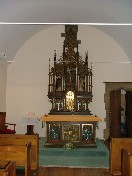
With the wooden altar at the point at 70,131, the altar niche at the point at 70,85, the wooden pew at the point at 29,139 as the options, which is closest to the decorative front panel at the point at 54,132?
the wooden altar at the point at 70,131

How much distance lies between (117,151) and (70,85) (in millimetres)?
4578

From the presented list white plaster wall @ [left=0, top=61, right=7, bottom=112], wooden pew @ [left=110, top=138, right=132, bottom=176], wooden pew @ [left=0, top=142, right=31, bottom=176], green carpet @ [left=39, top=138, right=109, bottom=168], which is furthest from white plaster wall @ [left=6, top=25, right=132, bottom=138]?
wooden pew @ [left=0, top=142, right=31, bottom=176]

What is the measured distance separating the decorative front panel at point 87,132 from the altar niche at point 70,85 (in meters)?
1.03

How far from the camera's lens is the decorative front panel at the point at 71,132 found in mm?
9961

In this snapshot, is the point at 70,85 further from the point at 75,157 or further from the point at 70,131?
the point at 75,157

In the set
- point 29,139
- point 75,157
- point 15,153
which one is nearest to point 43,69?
point 75,157

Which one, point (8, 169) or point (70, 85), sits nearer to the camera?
point (8, 169)

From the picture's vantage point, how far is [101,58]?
12273 millimetres

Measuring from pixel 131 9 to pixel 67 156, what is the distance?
481 cm

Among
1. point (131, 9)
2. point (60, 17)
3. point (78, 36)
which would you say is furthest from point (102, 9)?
point (78, 36)

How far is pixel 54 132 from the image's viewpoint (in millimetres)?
9992

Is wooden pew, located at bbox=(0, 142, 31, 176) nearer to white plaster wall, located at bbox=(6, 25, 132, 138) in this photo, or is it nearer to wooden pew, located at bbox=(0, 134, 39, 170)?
wooden pew, located at bbox=(0, 134, 39, 170)

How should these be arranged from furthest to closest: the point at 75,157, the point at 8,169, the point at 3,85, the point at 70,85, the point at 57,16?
the point at 3,85 < the point at 70,85 < the point at 57,16 < the point at 75,157 < the point at 8,169

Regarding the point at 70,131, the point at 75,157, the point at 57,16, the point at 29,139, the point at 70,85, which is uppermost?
the point at 57,16
